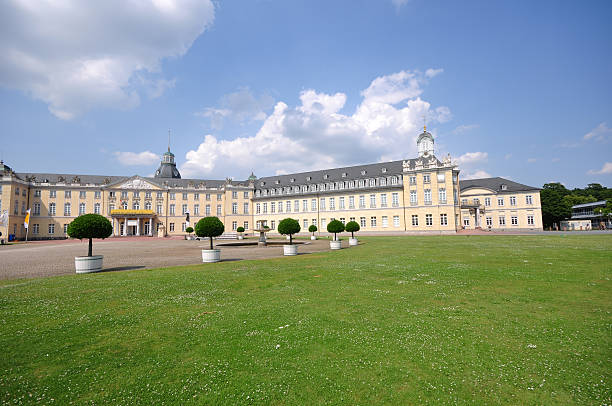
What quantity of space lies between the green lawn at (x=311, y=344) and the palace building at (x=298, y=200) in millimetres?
45697

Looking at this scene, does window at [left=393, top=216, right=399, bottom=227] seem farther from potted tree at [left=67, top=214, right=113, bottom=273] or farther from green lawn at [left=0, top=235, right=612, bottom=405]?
potted tree at [left=67, top=214, right=113, bottom=273]

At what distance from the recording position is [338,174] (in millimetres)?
66000

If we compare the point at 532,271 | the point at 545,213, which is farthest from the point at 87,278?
the point at 545,213

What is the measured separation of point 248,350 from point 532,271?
37.7 feet

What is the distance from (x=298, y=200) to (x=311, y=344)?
62.9m

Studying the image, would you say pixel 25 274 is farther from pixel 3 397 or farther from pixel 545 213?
pixel 545 213

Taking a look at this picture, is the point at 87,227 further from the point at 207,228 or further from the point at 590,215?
the point at 590,215

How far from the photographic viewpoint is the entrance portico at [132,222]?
64.9 metres

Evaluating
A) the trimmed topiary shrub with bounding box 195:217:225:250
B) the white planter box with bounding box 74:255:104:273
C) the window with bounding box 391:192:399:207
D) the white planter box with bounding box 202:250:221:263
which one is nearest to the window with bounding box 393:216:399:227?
the window with bounding box 391:192:399:207

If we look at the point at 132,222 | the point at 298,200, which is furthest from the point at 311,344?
the point at 132,222

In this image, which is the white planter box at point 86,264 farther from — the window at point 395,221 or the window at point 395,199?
the window at point 395,199

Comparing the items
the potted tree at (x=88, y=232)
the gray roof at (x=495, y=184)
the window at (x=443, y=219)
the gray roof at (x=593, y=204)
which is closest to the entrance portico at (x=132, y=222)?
the potted tree at (x=88, y=232)

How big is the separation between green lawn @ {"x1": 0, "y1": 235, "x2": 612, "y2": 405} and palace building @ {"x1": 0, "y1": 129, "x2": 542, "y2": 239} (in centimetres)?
4570

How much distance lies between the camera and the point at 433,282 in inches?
380
